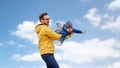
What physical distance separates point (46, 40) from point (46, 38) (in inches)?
2.8

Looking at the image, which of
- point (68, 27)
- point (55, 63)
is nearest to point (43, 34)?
point (55, 63)

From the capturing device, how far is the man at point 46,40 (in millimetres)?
10320

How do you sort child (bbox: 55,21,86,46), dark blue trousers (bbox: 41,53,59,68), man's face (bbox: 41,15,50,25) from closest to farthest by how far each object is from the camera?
dark blue trousers (bbox: 41,53,59,68), man's face (bbox: 41,15,50,25), child (bbox: 55,21,86,46)

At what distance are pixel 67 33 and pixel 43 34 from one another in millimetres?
2226

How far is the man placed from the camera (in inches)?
406

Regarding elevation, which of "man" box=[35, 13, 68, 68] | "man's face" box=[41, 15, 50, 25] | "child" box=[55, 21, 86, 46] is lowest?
"man" box=[35, 13, 68, 68]

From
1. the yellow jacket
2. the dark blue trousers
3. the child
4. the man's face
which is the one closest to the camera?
the dark blue trousers

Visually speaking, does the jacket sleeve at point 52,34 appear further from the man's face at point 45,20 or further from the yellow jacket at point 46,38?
the man's face at point 45,20

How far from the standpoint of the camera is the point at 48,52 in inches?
408

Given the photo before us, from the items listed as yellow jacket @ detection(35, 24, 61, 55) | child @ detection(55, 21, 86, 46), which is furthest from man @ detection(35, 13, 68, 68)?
child @ detection(55, 21, 86, 46)

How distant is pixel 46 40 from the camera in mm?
10555

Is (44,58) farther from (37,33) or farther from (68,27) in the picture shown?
(68,27)

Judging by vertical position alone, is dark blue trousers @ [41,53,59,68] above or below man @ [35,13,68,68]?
below

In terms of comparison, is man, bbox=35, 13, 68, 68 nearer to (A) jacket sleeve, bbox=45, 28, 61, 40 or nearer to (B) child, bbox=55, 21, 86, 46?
(A) jacket sleeve, bbox=45, 28, 61, 40
